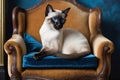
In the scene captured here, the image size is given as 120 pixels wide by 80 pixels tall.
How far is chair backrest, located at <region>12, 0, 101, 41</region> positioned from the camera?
3.13m

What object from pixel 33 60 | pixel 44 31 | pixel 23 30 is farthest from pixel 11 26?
pixel 33 60

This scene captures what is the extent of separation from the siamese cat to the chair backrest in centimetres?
35

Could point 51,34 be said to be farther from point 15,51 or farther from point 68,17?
point 68,17

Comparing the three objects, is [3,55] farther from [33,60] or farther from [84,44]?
[84,44]

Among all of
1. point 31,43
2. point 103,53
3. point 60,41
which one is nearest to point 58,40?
point 60,41

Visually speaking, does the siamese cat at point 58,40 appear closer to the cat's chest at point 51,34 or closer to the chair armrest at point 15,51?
the cat's chest at point 51,34

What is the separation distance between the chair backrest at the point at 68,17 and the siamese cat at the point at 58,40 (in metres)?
0.35

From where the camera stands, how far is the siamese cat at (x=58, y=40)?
2646mm

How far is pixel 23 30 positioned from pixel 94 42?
877mm

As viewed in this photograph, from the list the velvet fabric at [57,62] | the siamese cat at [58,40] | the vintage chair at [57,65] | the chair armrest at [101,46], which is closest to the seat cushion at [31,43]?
the vintage chair at [57,65]

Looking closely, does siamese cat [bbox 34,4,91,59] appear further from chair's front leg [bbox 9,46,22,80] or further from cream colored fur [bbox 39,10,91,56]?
chair's front leg [bbox 9,46,22,80]

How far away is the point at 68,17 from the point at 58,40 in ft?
1.83

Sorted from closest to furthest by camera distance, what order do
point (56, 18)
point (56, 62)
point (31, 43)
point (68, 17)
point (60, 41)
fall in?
point (56, 62), point (56, 18), point (60, 41), point (31, 43), point (68, 17)

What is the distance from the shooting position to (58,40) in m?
2.72
